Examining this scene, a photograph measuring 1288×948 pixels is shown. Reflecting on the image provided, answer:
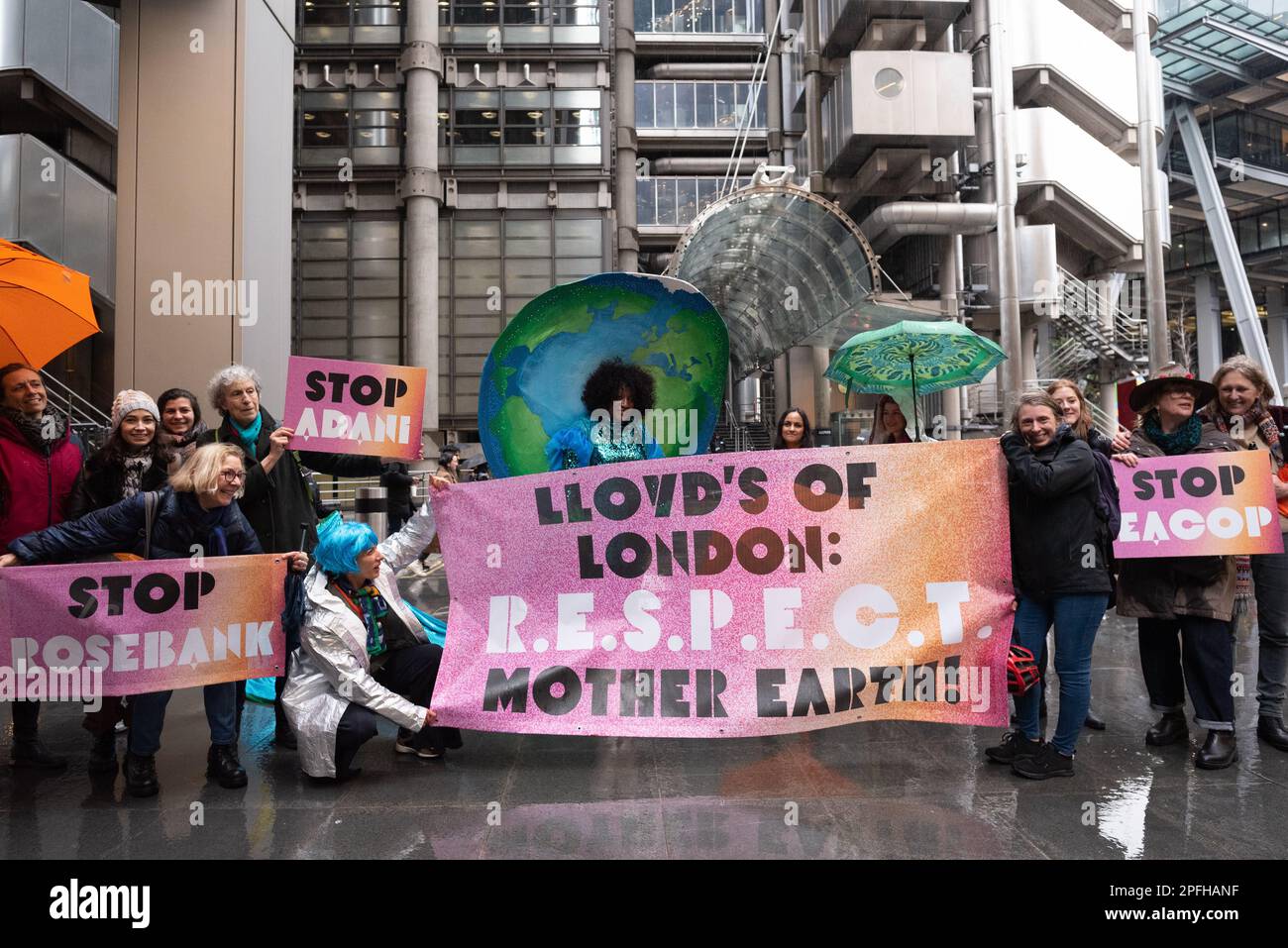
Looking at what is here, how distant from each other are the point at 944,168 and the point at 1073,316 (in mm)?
6099

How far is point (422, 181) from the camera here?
2795cm

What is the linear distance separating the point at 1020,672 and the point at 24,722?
5278mm

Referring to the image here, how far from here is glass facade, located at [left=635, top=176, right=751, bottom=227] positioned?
3438 cm

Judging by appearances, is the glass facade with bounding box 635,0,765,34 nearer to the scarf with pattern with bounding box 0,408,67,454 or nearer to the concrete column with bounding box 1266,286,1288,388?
the concrete column with bounding box 1266,286,1288,388

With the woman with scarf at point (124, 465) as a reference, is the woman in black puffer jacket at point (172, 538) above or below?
below

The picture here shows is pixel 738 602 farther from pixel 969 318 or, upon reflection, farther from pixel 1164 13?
pixel 1164 13

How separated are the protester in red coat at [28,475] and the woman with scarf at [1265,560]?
6.43 metres

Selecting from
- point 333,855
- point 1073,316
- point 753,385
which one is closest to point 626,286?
point 333,855

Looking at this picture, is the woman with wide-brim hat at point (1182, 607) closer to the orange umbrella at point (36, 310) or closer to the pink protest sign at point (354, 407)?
the pink protest sign at point (354, 407)

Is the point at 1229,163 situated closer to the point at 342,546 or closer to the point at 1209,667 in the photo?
the point at 1209,667

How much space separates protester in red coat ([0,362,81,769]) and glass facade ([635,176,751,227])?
31056mm

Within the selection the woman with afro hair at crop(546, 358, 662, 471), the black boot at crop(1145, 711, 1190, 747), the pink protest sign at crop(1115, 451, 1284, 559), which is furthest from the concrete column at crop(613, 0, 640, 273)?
the black boot at crop(1145, 711, 1190, 747)

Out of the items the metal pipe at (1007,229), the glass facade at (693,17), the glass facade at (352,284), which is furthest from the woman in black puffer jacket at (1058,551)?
the glass facade at (693,17)

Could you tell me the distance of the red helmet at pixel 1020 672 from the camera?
14.4 ft
